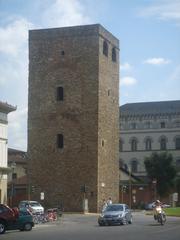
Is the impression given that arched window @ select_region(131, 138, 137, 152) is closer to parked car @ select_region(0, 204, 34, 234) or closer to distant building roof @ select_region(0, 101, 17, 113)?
distant building roof @ select_region(0, 101, 17, 113)

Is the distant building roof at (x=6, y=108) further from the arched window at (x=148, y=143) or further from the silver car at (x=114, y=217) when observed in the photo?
the arched window at (x=148, y=143)

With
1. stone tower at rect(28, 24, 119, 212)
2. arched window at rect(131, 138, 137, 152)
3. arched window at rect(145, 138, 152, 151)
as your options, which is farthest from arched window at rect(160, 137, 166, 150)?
stone tower at rect(28, 24, 119, 212)

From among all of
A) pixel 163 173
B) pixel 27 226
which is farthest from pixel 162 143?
pixel 27 226

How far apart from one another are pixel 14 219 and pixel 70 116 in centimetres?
3534

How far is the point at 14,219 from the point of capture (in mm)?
35594

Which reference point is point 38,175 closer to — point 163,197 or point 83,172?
point 83,172

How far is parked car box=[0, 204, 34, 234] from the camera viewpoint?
34.6 m

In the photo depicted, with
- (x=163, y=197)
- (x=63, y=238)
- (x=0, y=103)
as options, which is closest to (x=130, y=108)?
(x=163, y=197)

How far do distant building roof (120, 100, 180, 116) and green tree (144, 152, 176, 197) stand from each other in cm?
2195

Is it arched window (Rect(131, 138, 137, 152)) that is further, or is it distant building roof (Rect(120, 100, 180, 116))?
arched window (Rect(131, 138, 137, 152))

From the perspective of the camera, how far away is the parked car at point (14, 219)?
1363 inches

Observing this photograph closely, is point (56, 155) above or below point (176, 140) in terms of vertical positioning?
below

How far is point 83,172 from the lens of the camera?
69.0 m

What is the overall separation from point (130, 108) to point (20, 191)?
53.4 metres
